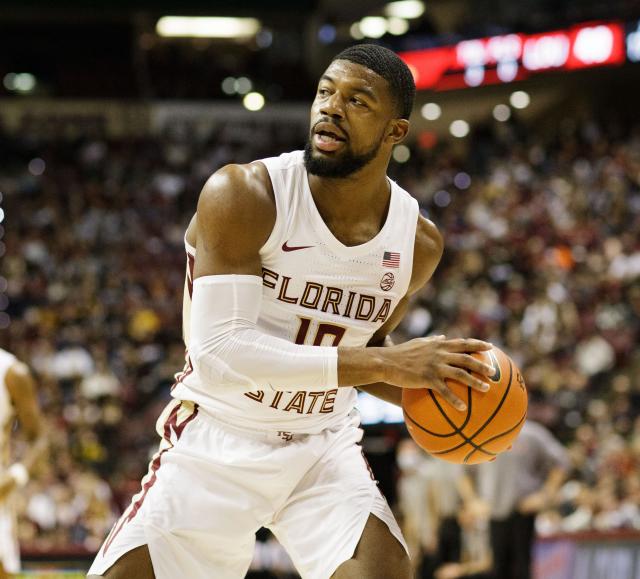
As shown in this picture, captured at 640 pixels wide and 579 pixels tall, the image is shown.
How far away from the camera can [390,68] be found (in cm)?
352

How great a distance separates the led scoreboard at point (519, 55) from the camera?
779 inches

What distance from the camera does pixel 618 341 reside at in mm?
13875

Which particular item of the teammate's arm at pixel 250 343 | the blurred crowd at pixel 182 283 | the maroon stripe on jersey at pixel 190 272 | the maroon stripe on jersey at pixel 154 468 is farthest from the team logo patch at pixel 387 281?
the blurred crowd at pixel 182 283

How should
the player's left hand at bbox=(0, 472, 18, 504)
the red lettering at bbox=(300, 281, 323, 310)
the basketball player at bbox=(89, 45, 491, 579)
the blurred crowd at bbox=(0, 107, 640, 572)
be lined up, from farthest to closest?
the blurred crowd at bbox=(0, 107, 640, 572) < the player's left hand at bbox=(0, 472, 18, 504) < the red lettering at bbox=(300, 281, 323, 310) < the basketball player at bbox=(89, 45, 491, 579)

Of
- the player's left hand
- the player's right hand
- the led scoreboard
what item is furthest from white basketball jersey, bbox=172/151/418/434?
the led scoreboard

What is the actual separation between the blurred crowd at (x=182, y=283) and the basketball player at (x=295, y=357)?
6.04 m

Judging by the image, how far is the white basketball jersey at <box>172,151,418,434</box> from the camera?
348cm

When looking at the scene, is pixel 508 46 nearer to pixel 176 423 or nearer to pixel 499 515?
pixel 499 515

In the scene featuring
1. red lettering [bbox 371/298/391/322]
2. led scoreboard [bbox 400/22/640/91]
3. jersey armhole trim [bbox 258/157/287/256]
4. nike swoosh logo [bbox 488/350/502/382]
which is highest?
led scoreboard [bbox 400/22/640/91]

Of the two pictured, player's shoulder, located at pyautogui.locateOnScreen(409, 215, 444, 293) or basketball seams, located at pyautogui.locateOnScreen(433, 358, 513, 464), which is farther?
player's shoulder, located at pyautogui.locateOnScreen(409, 215, 444, 293)

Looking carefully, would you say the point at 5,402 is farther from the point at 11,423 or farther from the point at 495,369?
the point at 495,369

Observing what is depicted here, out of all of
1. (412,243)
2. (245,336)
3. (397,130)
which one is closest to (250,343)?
(245,336)

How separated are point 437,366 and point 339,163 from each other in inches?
30.6

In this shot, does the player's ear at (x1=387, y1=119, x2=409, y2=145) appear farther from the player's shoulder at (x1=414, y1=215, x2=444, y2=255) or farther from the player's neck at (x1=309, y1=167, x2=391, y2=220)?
the player's shoulder at (x1=414, y1=215, x2=444, y2=255)
